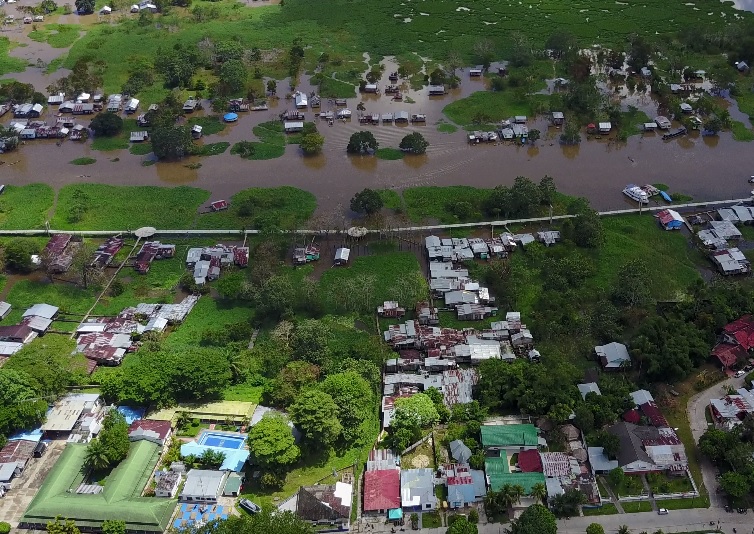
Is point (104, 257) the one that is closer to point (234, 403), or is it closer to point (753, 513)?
point (234, 403)

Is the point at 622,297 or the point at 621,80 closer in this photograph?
the point at 622,297

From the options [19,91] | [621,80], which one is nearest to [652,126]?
[621,80]

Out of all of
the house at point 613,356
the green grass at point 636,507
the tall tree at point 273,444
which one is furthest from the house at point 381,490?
the house at point 613,356

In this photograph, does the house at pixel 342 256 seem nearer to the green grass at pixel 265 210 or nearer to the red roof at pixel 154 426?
the green grass at pixel 265 210

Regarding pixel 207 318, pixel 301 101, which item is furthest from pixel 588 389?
pixel 301 101

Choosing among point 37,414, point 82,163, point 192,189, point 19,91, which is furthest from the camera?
point 19,91

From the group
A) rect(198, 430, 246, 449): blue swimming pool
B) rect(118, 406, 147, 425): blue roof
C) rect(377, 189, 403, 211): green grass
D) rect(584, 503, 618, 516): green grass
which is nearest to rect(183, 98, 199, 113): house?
rect(377, 189, 403, 211): green grass
